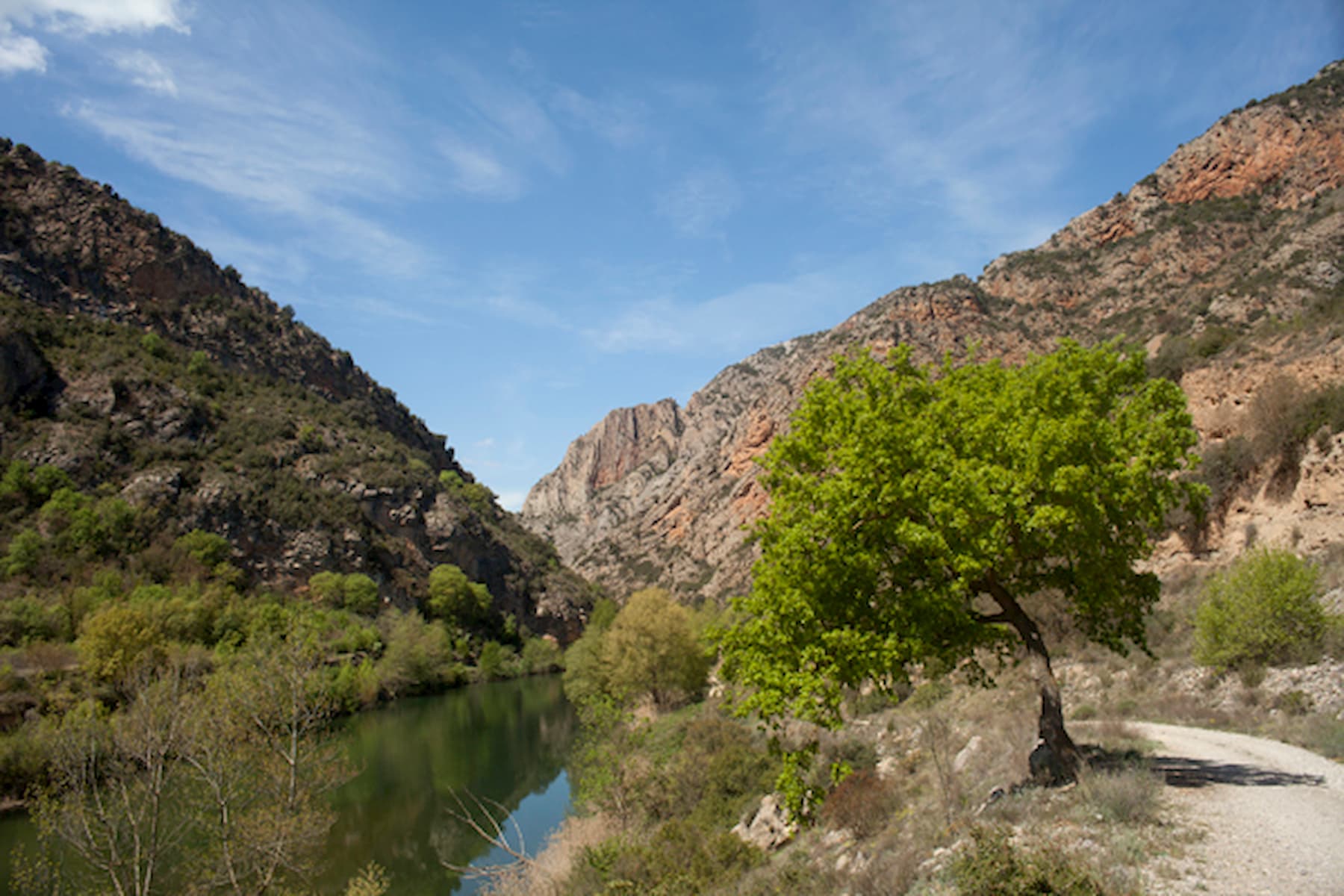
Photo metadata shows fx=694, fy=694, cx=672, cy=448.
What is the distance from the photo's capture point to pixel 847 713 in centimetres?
2541

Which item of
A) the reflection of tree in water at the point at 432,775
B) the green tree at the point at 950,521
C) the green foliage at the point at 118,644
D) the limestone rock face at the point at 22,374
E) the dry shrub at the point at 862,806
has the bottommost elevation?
the reflection of tree in water at the point at 432,775

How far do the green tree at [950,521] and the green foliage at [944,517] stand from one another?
3 cm

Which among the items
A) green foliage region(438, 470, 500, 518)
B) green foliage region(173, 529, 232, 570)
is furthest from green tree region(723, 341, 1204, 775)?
green foliage region(438, 470, 500, 518)

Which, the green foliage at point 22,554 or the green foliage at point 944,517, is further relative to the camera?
the green foliage at point 22,554

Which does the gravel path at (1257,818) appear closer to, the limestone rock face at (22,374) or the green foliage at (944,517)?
the green foliage at (944,517)

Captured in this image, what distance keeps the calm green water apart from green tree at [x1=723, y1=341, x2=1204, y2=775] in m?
17.3

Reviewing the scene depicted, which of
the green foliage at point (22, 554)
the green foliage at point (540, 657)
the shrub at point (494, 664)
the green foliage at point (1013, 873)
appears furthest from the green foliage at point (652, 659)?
the green foliage at point (22, 554)

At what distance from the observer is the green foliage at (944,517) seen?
368 inches

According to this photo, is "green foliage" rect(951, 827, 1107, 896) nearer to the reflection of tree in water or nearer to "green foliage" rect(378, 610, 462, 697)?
the reflection of tree in water

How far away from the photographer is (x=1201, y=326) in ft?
142

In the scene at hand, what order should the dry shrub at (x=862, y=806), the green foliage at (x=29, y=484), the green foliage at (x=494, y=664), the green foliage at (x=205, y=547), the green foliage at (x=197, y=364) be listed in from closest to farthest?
1. the dry shrub at (x=862, y=806)
2. the green foliage at (x=29, y=484)
3. the green foliage at (x=205, y=547)
4. the green foliage at (x=494, y=664)
5. the green foliage at (x=197, y=364)

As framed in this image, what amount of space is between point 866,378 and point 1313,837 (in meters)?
7.41

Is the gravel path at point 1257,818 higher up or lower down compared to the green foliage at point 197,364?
lower down

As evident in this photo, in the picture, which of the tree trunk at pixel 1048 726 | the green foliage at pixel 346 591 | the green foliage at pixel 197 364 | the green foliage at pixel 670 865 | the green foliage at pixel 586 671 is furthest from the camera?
the green foliage at pixel 197 364
